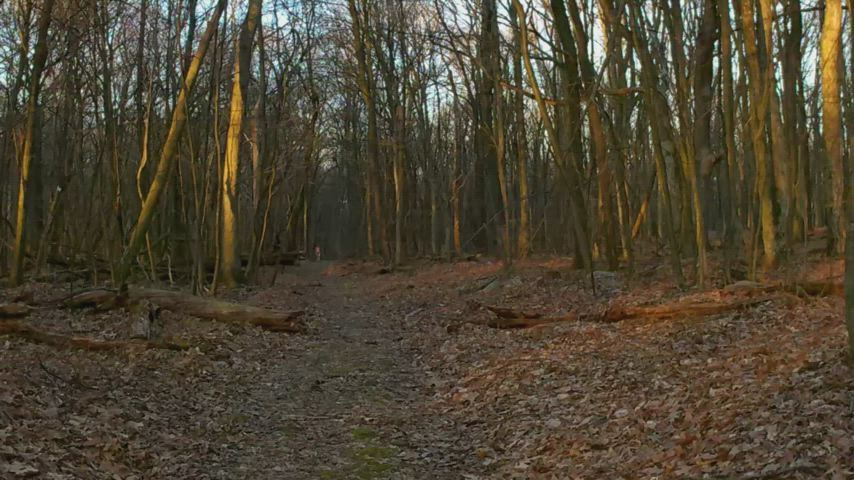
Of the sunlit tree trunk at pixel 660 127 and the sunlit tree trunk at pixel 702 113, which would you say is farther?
the sunlit tree trunk at pixel 660 127

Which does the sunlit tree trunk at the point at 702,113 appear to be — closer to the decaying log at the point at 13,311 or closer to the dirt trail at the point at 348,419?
the dirt trail at the point at 348,419

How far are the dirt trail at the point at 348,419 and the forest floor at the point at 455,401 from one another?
29mm

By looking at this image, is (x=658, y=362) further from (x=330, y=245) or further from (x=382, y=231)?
(x=330, y=245)

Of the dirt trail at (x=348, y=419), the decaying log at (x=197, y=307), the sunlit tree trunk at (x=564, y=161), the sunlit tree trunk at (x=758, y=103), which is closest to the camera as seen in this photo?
the dirt trail at (x=348, y=419)

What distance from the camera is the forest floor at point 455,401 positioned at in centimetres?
538

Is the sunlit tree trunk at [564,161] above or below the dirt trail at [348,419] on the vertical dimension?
above

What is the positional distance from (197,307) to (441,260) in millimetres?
16900

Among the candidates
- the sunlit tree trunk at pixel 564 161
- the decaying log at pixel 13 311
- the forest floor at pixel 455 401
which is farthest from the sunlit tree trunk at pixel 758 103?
the decaying log at pixel 13 311

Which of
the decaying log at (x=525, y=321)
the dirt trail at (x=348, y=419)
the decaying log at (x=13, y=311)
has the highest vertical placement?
the decaying log at (x=13, y=311)

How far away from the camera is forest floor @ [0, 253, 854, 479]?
17.6 ft

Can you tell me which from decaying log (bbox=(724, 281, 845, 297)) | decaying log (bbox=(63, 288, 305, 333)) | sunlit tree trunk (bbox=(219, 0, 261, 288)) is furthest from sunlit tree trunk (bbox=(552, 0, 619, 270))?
decaying log (bbox=(63, 288, 305, 333))

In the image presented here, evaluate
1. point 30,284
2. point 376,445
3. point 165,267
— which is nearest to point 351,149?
point 165,267

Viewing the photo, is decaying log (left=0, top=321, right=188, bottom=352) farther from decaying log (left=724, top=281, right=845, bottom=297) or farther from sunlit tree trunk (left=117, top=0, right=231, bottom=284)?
decaying log (left=724, top=281, right=845, bottom=297)

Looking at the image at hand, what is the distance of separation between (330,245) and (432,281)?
4346cm
